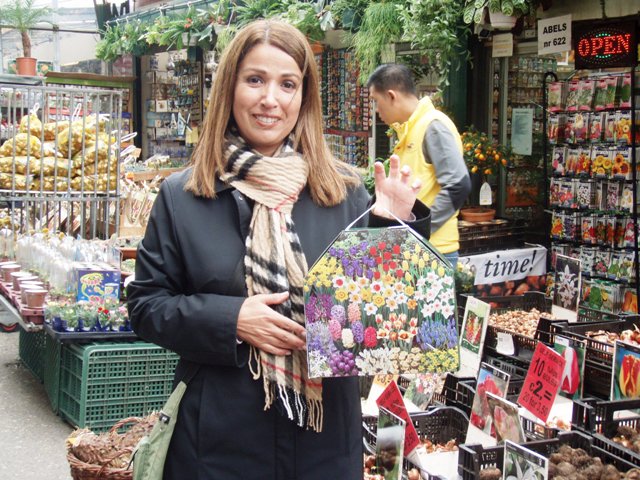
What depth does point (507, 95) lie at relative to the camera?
29.6ft

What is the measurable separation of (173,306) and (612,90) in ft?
20.2

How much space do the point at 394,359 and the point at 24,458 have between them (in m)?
3.56

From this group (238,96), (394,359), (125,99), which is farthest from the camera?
(125,99)

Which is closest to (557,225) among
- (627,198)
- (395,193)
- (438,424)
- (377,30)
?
(627,198)

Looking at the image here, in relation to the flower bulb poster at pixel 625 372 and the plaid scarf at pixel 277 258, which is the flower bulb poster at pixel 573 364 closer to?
the flower bulb poster at pixel 625 372

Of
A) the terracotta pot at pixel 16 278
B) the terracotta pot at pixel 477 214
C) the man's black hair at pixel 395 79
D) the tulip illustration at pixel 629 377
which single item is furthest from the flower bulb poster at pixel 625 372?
the terracotta pot at pixel 477 214

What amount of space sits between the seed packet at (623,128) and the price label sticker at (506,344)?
12.7ft

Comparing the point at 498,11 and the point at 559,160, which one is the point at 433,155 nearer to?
the point at 498,11

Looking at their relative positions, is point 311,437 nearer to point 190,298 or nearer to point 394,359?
point 394,359

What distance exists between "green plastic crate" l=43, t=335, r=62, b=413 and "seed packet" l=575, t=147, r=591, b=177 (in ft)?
14.7

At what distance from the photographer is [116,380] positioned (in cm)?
522

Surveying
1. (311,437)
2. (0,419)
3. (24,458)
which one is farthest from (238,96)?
(0,419)

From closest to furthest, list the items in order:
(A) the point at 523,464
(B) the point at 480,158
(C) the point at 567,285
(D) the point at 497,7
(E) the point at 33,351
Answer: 1. (A) the point at 523,464
2. (C) the point at 567,285
3. (E) the point at 33,351
4. (D) the point at 497,7
5. (B) the point at 480,158

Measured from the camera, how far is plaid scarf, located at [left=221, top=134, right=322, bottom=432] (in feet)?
6.92
